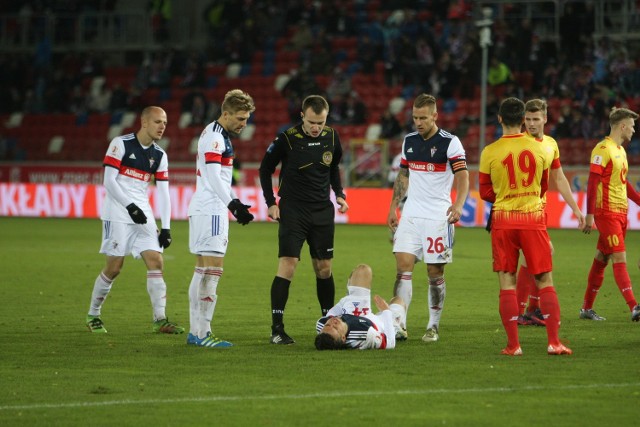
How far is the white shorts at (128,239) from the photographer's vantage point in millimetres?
10867

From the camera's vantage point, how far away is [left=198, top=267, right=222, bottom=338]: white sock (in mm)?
9766

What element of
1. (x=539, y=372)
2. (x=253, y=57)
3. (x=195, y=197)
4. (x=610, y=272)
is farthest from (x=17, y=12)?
(x=539, y=372)

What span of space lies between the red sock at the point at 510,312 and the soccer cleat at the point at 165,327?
10.7 feet

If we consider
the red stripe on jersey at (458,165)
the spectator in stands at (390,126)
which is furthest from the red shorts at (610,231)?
the spectator in stands at (390,126)

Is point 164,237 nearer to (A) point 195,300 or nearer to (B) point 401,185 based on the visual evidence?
(A) point 195,300

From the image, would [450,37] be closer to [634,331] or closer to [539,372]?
[634,331]

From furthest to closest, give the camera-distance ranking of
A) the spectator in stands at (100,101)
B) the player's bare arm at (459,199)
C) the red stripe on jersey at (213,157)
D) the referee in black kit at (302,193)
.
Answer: the spectator in stands at (100,101) → the referee in black kit at (302,193) → the player's bare arm at (459,199) → the red stripe on jersey at (213,157)

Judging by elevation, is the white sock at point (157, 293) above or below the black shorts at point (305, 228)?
below

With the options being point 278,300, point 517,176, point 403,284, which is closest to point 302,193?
point 278,300

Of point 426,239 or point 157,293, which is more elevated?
point 426,239

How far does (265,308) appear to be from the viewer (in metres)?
12.7

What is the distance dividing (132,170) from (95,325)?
151 cm

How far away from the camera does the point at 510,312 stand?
353 inches

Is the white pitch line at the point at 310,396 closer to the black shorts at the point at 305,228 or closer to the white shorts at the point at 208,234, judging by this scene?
the white shorts at the point at 208,234
